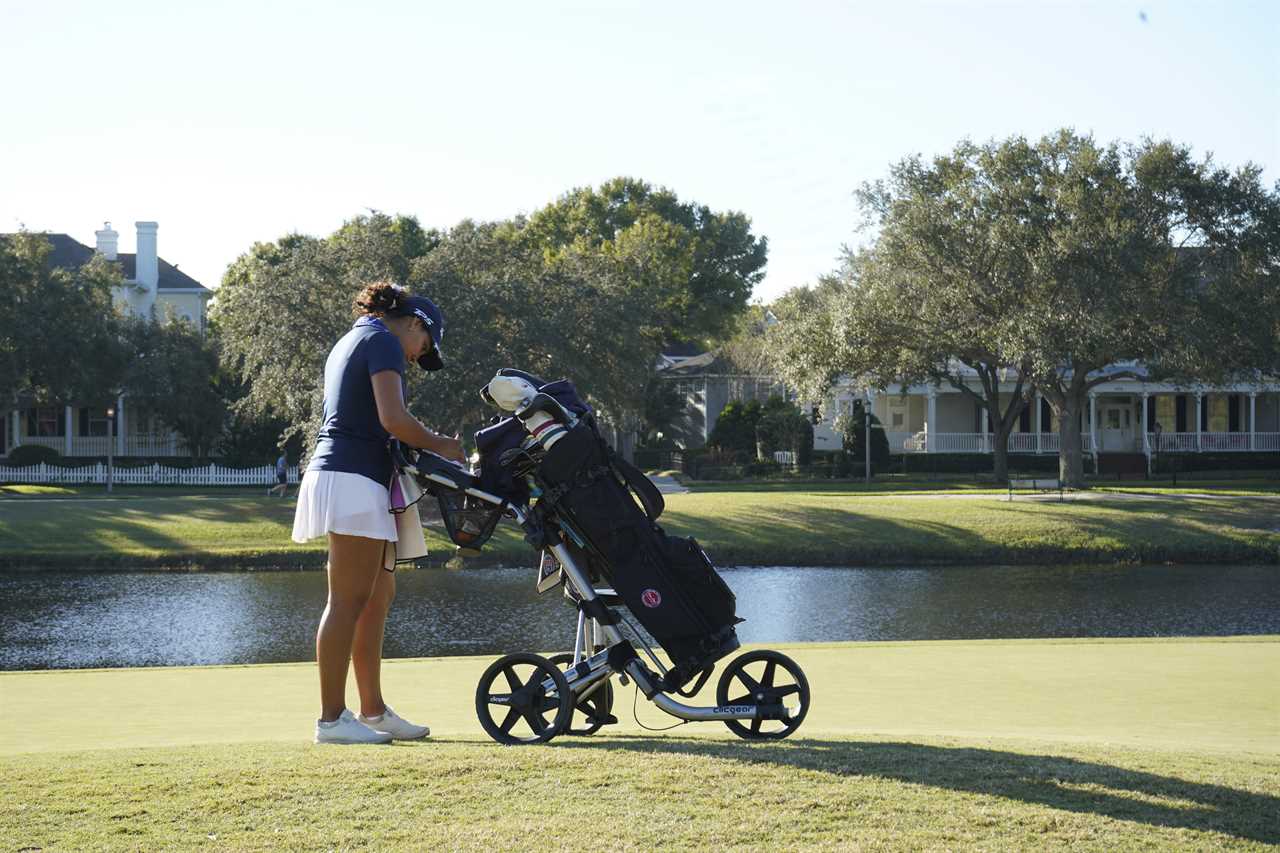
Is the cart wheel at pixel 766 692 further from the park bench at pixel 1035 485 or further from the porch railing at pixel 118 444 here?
the porch railing at pixel 118 444

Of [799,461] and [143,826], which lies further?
[799,461]

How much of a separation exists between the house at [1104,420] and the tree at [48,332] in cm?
2450

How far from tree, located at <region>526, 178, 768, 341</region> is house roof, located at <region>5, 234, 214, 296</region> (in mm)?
16352

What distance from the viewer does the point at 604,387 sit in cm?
3528

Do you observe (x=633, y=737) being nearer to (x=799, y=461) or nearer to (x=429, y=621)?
(x=429, y=621)

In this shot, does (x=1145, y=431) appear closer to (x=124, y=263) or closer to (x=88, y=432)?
(x=88, y=432)

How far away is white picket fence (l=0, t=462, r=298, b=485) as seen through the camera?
155 ft

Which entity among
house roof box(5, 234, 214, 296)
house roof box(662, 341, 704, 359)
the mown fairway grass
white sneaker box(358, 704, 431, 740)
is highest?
house roof box(5, 234, 214, 296)

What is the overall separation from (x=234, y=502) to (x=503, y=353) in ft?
28.8

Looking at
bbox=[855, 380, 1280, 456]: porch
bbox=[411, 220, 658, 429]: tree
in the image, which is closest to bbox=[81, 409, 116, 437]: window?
bbox=[411, 220, 658, 429]: tree

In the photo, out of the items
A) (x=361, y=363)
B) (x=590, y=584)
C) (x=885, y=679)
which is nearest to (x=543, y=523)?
(x=590, y=584)

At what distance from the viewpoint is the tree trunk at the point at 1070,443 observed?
40719 mm

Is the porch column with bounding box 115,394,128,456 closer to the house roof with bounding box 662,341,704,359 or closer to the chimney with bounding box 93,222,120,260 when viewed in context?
the chimney with bounding box 93,222,120,260

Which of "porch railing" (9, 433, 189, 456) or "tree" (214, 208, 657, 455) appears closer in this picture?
"tree" (214, 208, 657, 455)
